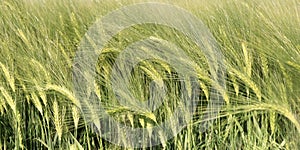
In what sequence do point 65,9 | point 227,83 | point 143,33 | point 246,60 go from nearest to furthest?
point 246,60 < point 227,83 < point 143,33 < point 65,9

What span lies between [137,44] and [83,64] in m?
0.18

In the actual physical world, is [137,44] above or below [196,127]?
above

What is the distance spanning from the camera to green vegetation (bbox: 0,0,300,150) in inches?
50.7

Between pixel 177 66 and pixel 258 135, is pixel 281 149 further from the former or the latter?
pixel 177 66

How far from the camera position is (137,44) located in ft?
4.91

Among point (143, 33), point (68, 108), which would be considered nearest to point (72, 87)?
point (68, 108)

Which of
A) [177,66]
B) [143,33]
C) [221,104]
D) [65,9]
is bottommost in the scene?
[221,104]

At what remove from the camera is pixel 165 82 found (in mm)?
1429

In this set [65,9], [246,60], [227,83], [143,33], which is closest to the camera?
[246,60]

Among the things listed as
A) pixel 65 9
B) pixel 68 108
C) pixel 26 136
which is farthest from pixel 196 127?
pixel 65 9

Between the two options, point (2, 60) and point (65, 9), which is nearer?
point (2, 60)

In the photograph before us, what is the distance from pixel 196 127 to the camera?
4.55ft

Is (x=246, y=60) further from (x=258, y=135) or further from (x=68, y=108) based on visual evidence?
(x=68, y=108)

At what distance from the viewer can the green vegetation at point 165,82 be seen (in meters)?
1.29
